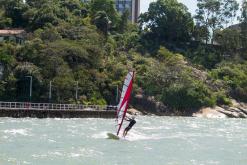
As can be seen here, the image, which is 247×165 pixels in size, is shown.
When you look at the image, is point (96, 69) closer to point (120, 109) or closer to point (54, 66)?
point (54, 66)

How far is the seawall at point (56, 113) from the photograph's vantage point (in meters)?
60.8

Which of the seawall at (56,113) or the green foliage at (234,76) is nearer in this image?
the seawall at (56,113)

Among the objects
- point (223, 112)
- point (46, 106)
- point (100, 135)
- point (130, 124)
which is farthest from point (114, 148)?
point (223, 112)

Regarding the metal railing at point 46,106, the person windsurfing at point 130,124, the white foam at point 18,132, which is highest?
the person windsurfing at point 130,124

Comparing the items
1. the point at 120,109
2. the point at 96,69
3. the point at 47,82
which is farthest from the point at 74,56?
the point at 120,109

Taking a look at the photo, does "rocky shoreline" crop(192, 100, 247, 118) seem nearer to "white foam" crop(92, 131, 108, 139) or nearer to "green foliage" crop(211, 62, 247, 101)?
"green foliage" crop(211, 62, 247, 101)

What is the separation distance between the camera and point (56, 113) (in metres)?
64.8

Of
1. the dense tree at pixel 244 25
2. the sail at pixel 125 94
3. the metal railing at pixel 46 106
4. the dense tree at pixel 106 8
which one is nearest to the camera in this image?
the sail at pixel 125 94

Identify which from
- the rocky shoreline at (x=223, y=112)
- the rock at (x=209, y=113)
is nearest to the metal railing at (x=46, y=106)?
the rock at (x=209, y=113)

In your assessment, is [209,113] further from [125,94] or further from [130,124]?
[125,94]

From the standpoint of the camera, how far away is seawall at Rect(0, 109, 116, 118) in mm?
60797

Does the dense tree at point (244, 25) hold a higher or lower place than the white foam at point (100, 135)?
higher

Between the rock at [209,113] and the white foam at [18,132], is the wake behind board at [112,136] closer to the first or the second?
the white foam at [18,132]

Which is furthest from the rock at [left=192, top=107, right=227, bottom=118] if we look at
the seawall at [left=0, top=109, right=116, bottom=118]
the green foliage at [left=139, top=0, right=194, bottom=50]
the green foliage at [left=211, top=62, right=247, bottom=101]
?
the green foliage at [left=139, top=0, right=194, bottom=50]
